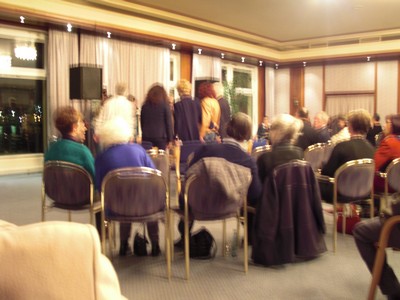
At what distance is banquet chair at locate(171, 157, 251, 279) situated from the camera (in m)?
3.03

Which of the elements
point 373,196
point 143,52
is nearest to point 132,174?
point 373,196

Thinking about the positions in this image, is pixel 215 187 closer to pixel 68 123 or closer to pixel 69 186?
pixel 69 186

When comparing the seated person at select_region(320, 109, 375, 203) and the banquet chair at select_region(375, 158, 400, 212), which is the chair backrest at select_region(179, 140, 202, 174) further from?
the banquet chair at select_region(375, 158, 400, 212)

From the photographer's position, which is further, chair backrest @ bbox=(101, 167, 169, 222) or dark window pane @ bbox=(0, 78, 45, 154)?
dark window pane @ bbox=(0, 78, 45, 154)

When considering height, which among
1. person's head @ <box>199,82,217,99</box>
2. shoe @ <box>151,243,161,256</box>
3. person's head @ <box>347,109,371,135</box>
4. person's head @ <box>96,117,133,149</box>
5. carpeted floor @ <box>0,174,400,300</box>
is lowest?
carpeted floor @ <box>0,174,400,300</box>

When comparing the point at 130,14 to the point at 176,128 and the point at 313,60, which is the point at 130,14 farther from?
the point at 313,60

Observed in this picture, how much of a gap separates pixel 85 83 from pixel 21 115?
7.91ft

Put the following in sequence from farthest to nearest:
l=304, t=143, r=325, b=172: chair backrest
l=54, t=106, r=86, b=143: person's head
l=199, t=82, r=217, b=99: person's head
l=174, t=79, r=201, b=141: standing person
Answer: l=199, t=82, r=217, b=99: person's head, l=174, t=79, r=201, b=141: standing person, l=304, t=143, r=325, b=172: chair backrest, l=54, t=106, r=86, b=143: person's head

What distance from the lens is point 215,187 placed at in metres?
3.06

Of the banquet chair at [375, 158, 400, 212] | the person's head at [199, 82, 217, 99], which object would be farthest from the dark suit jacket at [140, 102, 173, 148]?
the banquet chair at [375, 158, 400, 212]

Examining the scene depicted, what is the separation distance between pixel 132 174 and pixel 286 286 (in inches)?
52.4

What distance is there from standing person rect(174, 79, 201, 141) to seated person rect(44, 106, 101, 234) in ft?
7.99

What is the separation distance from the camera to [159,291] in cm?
291

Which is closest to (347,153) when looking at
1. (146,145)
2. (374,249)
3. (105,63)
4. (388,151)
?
(388,151)
